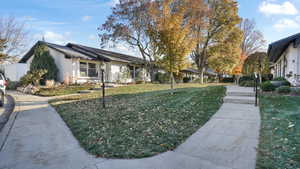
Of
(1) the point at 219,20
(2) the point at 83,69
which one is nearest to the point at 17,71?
(2) the point at 83,69

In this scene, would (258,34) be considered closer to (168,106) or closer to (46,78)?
(168,106)

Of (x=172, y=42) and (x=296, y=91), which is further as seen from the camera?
(x=172, y=42)

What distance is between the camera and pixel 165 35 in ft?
29.1

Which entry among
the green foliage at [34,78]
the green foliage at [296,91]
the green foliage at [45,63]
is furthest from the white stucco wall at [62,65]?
the green foliage at [296,91]

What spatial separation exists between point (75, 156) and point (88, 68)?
1519 centimetres

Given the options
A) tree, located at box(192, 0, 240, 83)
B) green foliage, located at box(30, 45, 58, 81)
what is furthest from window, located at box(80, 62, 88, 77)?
tree, located at box(192, 0, 240, 83)

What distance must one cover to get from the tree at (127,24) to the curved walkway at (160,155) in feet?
43.5

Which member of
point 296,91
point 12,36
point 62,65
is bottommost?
point 296,91

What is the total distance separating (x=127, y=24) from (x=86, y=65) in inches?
257

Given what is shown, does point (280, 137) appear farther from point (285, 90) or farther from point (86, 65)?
point (86, 65)

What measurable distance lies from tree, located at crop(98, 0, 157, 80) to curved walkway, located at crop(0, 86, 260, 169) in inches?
522

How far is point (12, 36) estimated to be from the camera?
70.3 feet

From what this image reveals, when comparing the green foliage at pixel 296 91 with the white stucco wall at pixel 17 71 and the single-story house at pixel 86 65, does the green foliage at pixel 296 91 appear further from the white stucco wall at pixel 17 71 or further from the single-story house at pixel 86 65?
the white stucco wall at pixel 17 71

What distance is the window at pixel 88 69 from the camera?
1638 cm
